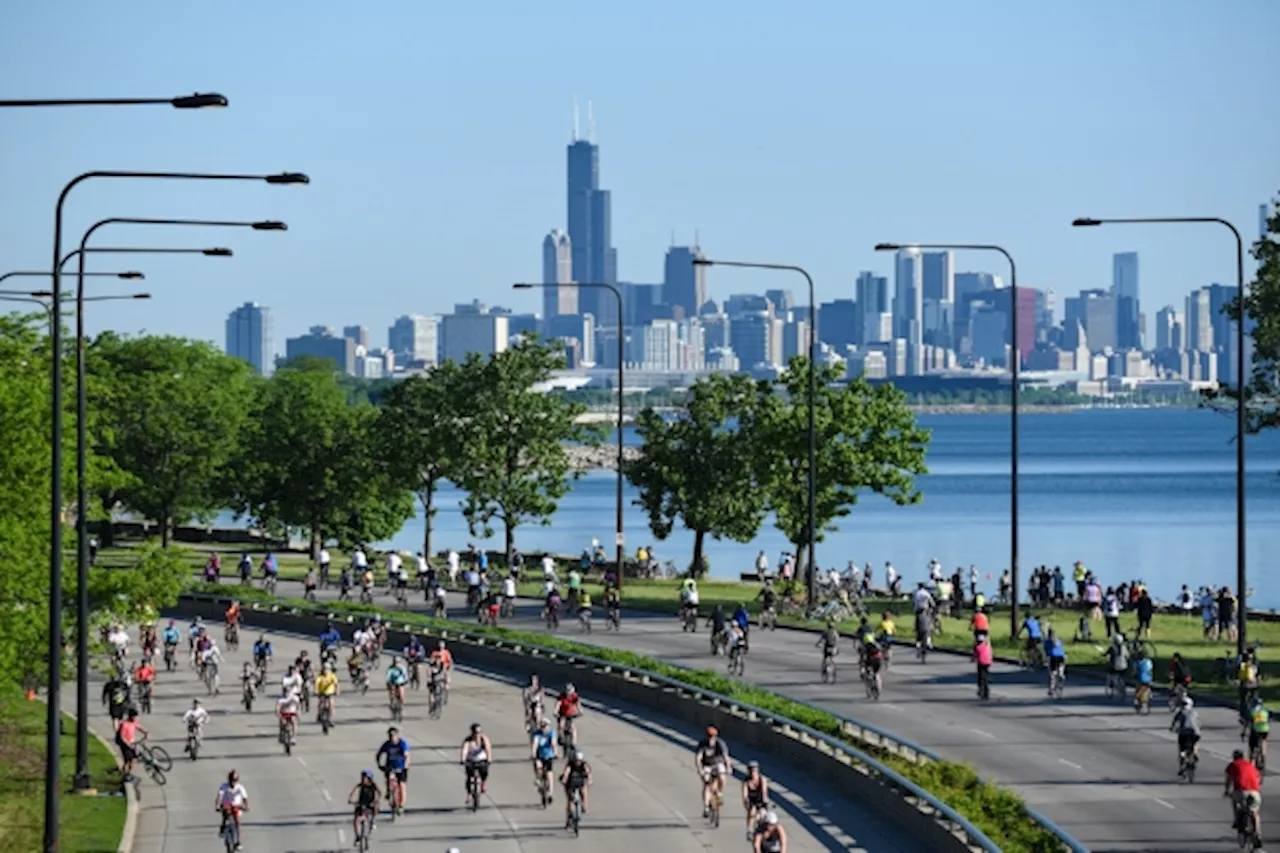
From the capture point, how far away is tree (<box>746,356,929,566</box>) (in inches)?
2933

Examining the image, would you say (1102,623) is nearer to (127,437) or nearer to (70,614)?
(70,614)

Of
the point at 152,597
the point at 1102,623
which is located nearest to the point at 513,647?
the point at 152,597

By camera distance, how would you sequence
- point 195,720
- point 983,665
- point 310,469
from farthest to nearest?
1. point 310,469
2. point 983,665
3. point 195,720

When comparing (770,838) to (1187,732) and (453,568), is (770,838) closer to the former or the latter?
(1187,732)

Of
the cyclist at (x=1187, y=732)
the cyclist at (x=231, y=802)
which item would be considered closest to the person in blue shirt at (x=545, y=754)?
the cyclist at (x=231, y=802)

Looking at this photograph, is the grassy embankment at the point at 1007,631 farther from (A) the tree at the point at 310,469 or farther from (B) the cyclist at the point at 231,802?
(B) the cyclist at the point at 231,802

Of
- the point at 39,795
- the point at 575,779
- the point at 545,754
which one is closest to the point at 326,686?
the point at 39,795

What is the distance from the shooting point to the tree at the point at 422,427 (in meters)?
85.2

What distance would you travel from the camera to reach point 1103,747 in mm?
39531

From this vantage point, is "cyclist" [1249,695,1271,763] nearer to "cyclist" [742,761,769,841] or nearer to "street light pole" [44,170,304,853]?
"cyclist" [742,761,769,841]

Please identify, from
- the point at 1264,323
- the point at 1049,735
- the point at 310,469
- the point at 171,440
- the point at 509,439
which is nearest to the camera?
the point at 1049,735

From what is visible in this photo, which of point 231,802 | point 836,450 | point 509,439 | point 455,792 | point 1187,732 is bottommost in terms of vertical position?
point 455,792

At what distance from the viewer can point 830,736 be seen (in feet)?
126

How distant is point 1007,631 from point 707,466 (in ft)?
82.3
